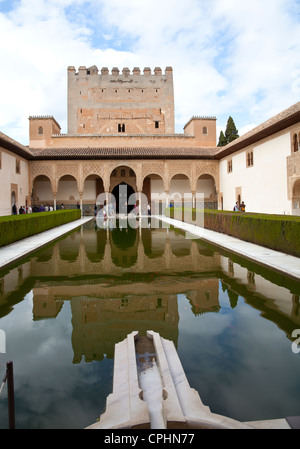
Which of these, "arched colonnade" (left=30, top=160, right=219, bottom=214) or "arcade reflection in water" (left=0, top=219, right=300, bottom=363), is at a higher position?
"arched colonnade" (left=30, top=160, right=219, bottom=214)

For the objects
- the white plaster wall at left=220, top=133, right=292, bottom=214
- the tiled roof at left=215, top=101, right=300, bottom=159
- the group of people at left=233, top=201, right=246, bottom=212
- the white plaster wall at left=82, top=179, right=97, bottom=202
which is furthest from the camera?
the white plaster wall at left=82, top=179, right=97, bottom=202

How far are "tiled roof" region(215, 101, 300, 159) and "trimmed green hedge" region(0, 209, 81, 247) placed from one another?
1072cm

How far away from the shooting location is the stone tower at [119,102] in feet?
108

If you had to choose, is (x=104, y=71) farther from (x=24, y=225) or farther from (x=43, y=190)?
(x=24, y=225)

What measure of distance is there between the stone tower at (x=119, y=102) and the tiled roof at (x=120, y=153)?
24.6 ft

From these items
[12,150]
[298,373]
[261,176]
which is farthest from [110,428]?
[12,150]

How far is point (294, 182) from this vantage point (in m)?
14.4

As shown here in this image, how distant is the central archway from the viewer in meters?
29.0

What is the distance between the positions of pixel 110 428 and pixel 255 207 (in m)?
17.9

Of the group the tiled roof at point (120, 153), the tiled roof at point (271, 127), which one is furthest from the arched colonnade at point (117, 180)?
the tiled roof at point (271, 127)

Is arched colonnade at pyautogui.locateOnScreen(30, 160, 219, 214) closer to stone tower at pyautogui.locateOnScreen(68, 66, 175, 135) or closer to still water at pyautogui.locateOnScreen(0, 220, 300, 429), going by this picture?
stone tower at pyautogui.locateOnScreen(68, 66, 175, 135)

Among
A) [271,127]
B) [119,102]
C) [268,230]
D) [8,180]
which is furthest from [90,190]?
[268,230]

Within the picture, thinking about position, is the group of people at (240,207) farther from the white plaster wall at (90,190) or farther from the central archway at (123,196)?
the white plaster wall at (90,190)

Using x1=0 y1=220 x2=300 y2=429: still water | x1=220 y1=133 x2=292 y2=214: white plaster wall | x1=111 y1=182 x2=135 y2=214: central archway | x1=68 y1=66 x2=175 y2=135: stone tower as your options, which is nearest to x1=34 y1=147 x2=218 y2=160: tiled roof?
x1=111 y1=182 x2=135 y2=214: central archway
